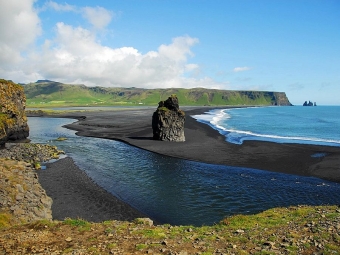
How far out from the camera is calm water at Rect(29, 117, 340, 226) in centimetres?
2862

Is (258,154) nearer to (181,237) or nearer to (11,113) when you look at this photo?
(181,237)

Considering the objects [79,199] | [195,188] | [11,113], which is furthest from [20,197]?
[11,113]

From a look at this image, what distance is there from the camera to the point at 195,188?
35469 millimetres

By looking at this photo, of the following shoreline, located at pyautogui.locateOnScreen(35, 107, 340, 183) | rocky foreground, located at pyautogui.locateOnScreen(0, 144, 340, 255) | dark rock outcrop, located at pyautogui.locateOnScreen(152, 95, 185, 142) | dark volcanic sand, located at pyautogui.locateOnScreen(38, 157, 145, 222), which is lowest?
dark volcanic sand, located at pyautogui.locateOnScreen(38, 157, 145, 222)

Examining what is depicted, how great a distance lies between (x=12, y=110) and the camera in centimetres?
7400

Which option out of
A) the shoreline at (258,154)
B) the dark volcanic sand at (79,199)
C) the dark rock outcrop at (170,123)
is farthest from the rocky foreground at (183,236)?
→ the dark rock outcrop at (170,123)

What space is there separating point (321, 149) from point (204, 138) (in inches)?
1176

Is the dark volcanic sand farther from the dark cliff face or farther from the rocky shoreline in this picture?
the dark cliff face

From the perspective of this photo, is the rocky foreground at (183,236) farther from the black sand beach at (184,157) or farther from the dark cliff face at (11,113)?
the dark cliff face at (11,113)

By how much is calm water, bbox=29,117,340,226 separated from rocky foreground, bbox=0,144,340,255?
8086mm

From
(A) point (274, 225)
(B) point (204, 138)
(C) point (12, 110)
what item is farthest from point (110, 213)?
(C) point (12, 110)

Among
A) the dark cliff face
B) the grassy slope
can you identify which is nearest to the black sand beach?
the grassy slope

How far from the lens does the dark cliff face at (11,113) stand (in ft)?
226

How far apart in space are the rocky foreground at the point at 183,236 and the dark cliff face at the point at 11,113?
5618cm
